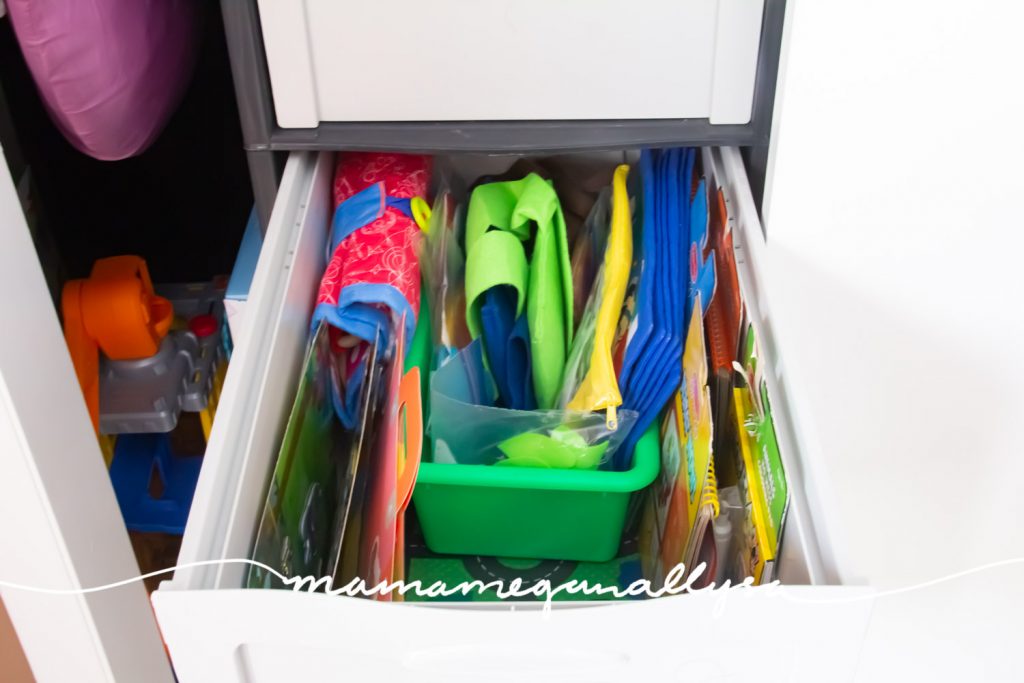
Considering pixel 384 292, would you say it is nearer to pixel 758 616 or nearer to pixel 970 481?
pixel 758 616

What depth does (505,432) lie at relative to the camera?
2.86ft

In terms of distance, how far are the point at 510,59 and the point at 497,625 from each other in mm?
455

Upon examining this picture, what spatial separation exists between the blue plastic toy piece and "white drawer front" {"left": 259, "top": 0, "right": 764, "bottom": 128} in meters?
0.44

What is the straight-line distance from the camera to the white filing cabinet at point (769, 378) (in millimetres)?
586

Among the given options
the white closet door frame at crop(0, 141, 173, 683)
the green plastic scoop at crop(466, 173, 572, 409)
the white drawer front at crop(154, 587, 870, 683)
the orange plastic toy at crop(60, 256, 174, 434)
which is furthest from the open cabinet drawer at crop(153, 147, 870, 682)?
the orange plastic toy at crop(60, 256, 174, 434)

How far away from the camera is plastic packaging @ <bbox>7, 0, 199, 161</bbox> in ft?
2.43

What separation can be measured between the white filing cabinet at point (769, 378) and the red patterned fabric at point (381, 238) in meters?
0.02

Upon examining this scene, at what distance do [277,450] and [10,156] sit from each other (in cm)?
45

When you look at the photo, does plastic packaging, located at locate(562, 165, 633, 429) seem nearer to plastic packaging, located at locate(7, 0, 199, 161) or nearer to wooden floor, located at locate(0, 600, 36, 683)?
plastic packaging, located at locate(7, 0, 199, 161)

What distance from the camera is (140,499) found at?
1086mm

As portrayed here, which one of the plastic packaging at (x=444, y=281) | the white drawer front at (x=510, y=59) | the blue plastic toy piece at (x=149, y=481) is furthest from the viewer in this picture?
the blue plastic toy piece at (x=149, y=481)

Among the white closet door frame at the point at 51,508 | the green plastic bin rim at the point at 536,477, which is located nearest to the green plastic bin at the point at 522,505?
the green plastic bin rim at the point at 536,477

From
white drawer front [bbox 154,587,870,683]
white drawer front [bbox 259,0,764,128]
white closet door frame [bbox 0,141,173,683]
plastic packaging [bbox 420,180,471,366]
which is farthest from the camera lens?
A: plastic packaging [bbox 420,180,471,366]

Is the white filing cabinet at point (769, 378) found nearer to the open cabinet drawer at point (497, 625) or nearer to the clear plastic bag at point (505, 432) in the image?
the open cabinet drawer at point (497, 625)
